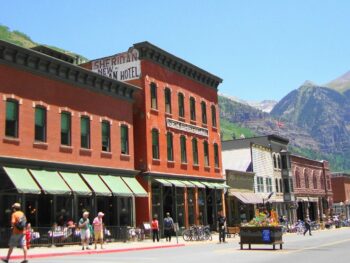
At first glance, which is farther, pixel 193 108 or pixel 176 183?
pixel 193 108

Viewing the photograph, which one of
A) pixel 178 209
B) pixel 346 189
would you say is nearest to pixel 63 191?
pixel 178 209

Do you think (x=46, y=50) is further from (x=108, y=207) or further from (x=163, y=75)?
(x=108, y=207)

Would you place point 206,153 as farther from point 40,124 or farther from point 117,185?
point 40,124

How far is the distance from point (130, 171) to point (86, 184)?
545 centimetres

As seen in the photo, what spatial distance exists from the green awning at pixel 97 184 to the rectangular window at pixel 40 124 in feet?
12.1

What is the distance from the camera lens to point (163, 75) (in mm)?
40000

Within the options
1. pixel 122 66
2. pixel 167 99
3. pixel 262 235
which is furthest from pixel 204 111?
pixel 262 235

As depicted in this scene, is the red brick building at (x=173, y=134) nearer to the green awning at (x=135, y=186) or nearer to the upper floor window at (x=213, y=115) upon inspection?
the upper floor window at (x=213, y=115)

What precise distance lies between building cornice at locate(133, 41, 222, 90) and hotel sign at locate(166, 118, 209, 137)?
435cm

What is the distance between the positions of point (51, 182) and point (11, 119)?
3.92 meters

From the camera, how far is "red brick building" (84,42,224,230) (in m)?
37.2

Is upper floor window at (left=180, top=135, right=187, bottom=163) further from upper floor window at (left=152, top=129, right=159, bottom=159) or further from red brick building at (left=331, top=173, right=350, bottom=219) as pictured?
red brick building at (left=331, top=173, right=350, bottom=219)

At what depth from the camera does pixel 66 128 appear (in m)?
30.0

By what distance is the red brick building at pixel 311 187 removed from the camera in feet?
228
